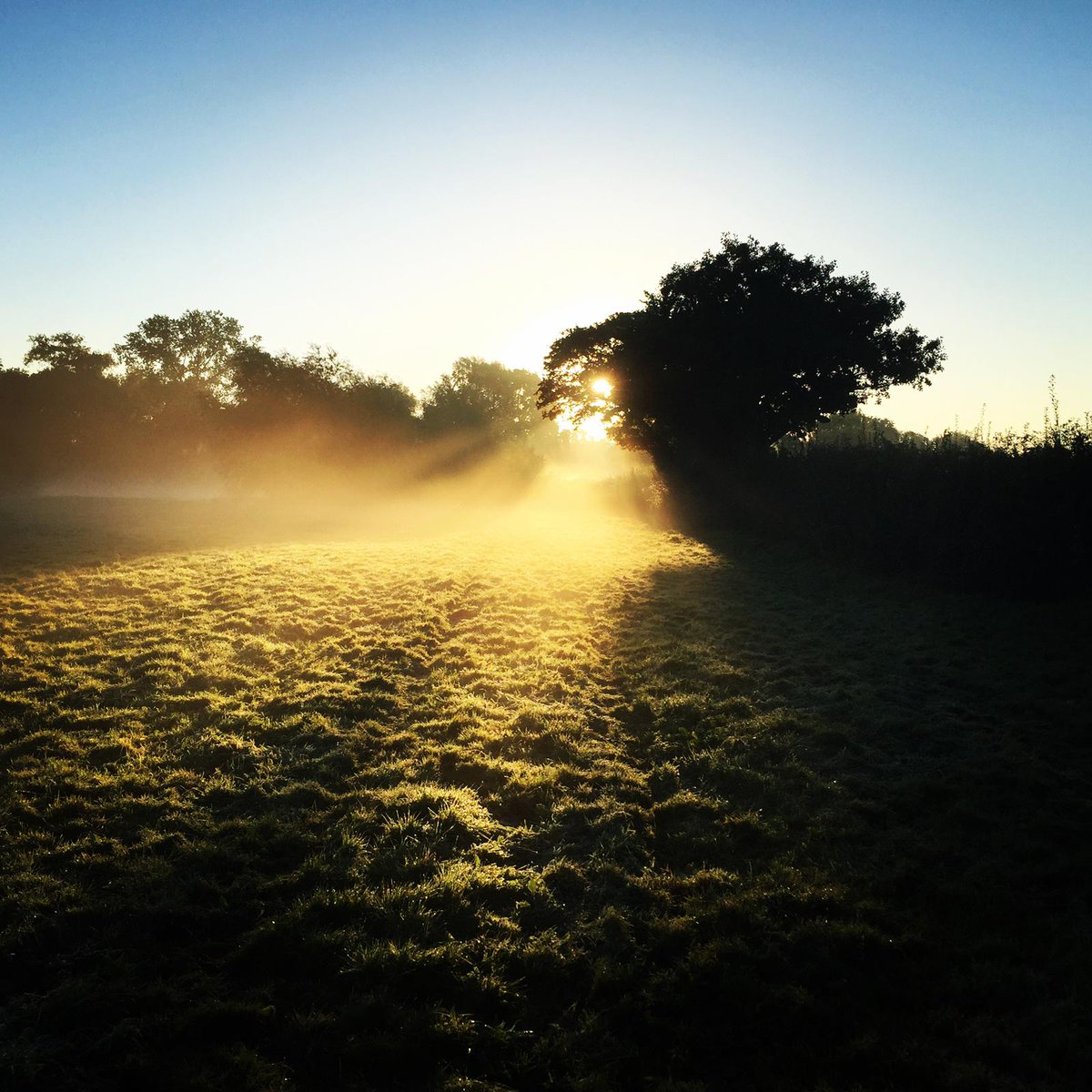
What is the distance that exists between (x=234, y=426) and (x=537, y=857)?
47177 millimetres

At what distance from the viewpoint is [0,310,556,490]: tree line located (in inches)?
1806

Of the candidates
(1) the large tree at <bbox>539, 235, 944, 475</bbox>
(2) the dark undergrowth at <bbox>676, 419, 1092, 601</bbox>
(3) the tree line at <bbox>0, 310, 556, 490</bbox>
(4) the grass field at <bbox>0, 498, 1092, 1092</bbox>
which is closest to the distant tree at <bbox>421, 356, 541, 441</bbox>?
(3) the tree line at <bbox>0, 310, 556, 490</bbox>

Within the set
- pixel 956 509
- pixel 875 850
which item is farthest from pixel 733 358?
pixel 875 850

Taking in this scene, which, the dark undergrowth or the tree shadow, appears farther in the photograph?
the dark undergrowth

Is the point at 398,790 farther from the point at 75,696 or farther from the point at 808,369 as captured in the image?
the point at 808,369

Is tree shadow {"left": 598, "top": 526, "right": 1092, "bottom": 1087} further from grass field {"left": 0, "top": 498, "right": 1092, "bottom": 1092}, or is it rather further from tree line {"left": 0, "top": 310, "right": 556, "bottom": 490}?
tree line {"left": 0, "top": 310, "right": 556, "bottom": 490}

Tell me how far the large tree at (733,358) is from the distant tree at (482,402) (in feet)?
54.1

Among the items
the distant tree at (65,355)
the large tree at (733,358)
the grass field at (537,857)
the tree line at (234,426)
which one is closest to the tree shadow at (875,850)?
the grass field at (537,857)

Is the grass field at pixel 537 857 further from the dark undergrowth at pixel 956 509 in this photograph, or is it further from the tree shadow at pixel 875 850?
the dark undergrowth at pixel 956 509

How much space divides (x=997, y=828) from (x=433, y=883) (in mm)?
5349

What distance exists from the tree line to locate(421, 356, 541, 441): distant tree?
273 millimetres

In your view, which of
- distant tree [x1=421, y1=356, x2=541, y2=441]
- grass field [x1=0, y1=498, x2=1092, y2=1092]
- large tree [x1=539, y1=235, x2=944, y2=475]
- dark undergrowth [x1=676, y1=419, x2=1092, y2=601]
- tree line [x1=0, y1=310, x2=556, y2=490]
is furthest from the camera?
distant tree [x1=421, y1=356, x2=541, y2=441]

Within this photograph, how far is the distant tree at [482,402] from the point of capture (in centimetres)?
5819

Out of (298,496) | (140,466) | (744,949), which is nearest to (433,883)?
(744,949)
